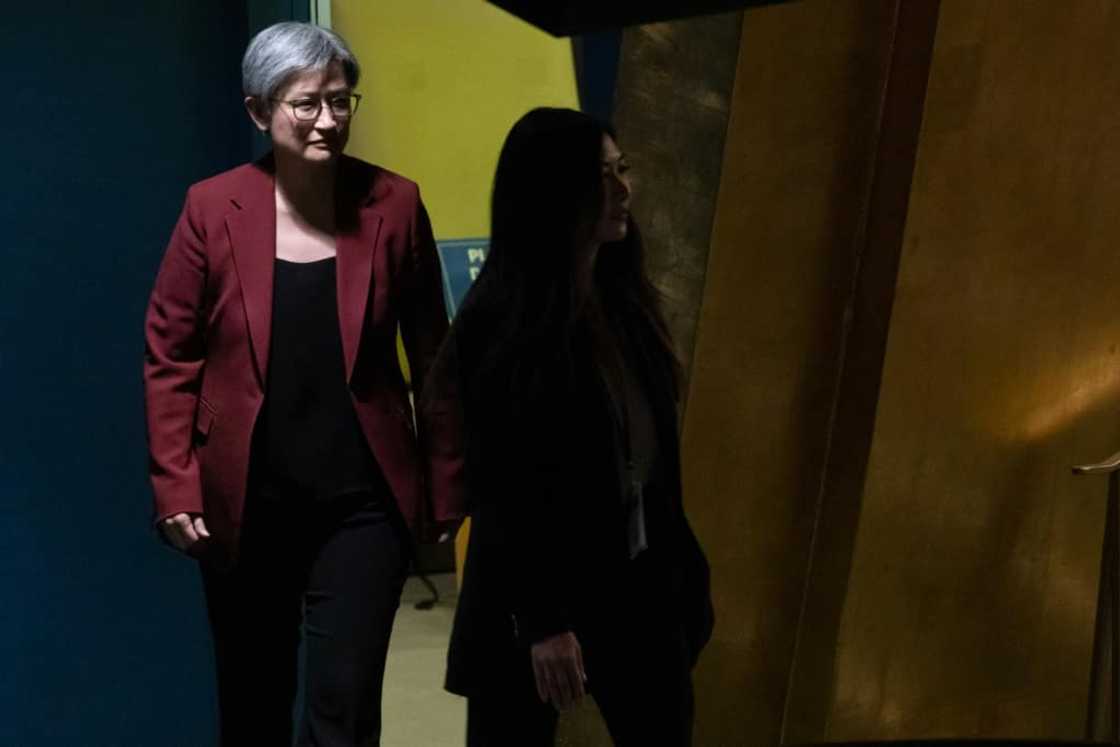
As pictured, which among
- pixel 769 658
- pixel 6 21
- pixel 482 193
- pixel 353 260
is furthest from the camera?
pixel 482 193

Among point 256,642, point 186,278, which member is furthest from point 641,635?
point 186,278

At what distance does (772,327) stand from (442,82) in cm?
97

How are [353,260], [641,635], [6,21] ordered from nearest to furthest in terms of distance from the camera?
[641,635], [353,260], [6,21]

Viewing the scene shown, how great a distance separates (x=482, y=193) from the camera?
433 cm

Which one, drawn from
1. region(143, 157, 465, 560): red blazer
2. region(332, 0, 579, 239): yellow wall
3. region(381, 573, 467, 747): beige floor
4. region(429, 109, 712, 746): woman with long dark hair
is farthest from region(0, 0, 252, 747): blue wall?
region(429, 109, 712, 746): woman with long dark hair

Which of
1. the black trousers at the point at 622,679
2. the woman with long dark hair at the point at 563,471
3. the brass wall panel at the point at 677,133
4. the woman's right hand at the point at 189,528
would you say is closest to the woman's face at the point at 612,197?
the woman with long dark hair at the point at 563,471

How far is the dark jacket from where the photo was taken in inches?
102

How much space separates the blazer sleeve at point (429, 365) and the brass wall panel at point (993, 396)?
1138 mm

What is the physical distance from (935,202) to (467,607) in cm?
163

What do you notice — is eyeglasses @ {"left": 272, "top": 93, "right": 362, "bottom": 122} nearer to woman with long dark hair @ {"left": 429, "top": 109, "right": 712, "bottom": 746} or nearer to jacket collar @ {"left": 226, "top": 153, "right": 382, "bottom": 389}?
jacket collar @ {"left": 226, "top": 153, "right": 382, "bottom": 389}

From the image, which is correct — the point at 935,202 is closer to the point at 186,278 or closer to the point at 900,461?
the point at 900,461

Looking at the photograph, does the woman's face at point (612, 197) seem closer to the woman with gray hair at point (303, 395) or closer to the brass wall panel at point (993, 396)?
the woman with gray hair at point (303, 395)

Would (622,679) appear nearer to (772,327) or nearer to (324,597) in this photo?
(324,597)

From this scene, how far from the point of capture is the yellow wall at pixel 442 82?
4.19 metres
